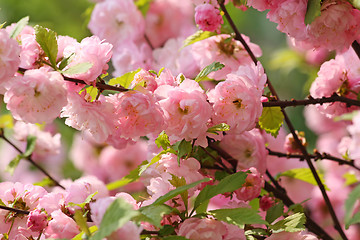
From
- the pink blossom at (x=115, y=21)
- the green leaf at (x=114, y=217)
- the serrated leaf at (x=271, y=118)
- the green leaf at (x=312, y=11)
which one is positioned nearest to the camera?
the green leaf at (x=114, y=217)

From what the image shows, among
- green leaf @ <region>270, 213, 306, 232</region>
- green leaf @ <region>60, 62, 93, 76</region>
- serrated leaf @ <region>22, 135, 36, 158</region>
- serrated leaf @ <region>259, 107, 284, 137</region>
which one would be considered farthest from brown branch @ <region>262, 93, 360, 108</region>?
serrated leaf @ <region>22, 135, 36, 158</region>

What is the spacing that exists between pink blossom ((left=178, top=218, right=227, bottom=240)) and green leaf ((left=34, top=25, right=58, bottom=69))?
0.27m

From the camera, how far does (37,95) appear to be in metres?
0.67

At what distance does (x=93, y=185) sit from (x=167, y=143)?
0.21 m

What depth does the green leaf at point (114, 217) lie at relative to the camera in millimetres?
535

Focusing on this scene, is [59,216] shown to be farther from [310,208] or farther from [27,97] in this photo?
[310,208]

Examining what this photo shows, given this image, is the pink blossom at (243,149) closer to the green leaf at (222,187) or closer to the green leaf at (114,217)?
the green leaf at (222,187)

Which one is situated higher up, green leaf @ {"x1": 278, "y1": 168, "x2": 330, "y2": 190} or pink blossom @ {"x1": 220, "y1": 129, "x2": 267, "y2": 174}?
pink blossom @ {"x1": 220, "y1": 129, "x2": 267, "y2": 174}

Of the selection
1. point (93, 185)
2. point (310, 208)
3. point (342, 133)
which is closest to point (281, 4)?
point (93, 185)

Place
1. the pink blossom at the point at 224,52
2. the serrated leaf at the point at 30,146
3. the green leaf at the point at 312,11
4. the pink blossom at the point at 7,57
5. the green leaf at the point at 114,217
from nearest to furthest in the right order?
the green leaf at the point at 114,217
the pink blossom at the point at 7,57
the green leaf at the point at 312,11
the pink blossom at the point at 224,52
the serrated leaf at the point at 30,146

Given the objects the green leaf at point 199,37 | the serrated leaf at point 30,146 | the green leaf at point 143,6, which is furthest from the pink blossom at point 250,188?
the green leaf at point 143,6

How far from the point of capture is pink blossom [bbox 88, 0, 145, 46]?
1333 mm

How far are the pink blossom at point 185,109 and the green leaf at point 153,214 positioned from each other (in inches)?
4.9

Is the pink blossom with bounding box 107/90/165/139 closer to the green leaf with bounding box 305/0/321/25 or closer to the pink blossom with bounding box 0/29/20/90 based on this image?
the pink blossom with bounding box 0/29/20/90
